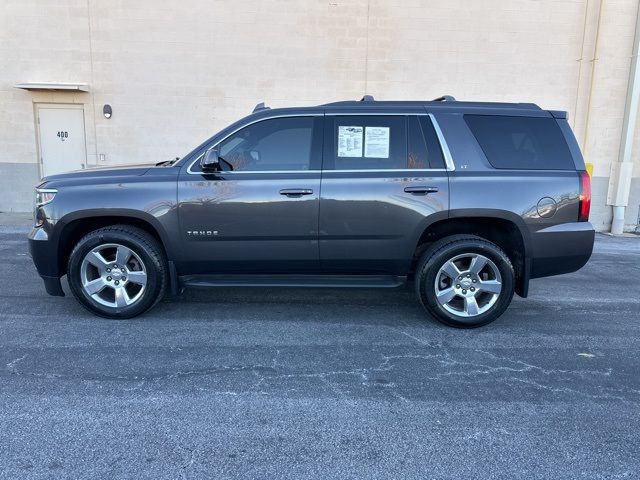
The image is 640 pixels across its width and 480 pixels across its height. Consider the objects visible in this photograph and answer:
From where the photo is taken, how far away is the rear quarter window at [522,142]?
4.58 meters

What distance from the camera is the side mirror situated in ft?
14.4

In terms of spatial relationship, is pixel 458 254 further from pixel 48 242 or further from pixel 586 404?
pixel 48 242

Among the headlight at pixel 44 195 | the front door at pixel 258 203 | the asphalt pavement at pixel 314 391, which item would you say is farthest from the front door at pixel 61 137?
the front door at pixel 258 203

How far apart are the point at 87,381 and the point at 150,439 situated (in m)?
0.96

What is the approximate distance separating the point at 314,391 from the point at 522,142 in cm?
297

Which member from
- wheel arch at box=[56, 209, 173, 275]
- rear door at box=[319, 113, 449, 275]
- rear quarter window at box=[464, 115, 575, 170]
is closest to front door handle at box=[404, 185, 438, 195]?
rear door at box=[319, 113, 449, 275]

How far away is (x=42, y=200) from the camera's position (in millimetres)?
4621

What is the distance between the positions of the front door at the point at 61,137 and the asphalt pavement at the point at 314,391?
621cm

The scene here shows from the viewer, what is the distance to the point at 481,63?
34.1 ft

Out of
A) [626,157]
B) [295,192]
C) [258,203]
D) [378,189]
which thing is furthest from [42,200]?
[626,157]

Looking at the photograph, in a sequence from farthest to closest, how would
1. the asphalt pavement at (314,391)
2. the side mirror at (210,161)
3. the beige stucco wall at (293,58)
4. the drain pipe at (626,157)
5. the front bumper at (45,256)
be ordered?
the beige stucco wall at (293,58) < the drain pipe at (626,157) < the front bumper at (45,256) < the side mirror at (210,161) < the asphalt pavement at (314,391)

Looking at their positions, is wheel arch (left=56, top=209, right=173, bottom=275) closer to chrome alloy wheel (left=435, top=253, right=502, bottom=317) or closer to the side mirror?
the side mirror

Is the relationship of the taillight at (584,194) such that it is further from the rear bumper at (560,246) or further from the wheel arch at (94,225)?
the wheel arch at (94,225)

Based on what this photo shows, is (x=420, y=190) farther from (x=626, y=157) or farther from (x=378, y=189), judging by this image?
(x=626, y=157)
